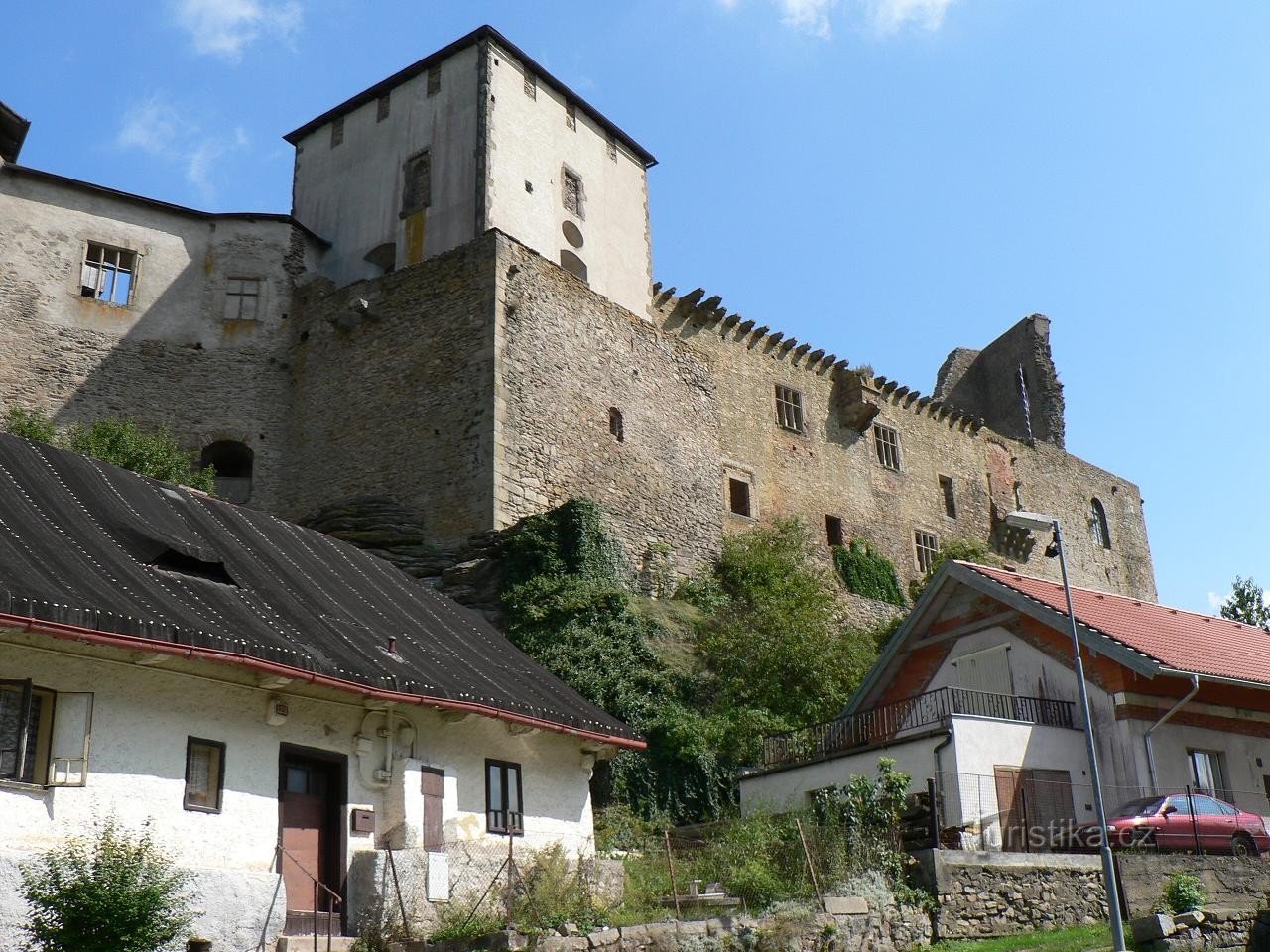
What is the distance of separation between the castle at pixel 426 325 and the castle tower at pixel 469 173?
6 centimetres

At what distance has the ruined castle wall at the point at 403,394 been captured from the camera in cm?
2748

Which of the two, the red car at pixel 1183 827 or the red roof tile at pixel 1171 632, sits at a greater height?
the red roof tile at pixel 1171 632

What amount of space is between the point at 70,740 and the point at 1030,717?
44.8 ft

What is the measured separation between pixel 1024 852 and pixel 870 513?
2240 cm

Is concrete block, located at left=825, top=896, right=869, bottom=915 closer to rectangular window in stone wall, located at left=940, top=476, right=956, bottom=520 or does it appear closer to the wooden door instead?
the wooden door

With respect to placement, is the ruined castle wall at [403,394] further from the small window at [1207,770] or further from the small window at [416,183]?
the small window at [1207,770]

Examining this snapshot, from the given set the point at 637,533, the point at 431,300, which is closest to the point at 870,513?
the point at 637,533

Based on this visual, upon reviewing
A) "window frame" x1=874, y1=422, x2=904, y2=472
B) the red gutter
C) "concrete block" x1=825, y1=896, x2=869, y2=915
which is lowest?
"concrete block" x1=825, y1=896, x2=869, y2=915

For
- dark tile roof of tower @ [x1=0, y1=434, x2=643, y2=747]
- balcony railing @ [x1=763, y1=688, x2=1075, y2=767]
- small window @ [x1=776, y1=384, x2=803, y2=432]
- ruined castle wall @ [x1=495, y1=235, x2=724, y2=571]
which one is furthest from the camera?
small window @ [x1=776, y1=384, x2=803, y2=432]

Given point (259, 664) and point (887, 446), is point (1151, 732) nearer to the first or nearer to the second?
point (259, 664)

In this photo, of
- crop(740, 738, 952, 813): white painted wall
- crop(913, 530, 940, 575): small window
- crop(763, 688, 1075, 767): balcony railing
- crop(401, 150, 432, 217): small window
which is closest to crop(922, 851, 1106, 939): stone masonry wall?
crop(740, 738, 952, 813): white painted wall

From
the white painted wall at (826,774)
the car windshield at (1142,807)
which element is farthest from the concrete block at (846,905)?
the car windshield at (1142,807)

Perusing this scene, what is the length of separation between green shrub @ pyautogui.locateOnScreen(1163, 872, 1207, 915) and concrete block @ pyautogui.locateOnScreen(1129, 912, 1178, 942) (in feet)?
2.47

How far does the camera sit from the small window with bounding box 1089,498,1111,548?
4981cm
